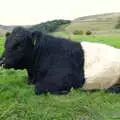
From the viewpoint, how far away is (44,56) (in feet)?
35.9

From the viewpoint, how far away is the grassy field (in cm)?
728

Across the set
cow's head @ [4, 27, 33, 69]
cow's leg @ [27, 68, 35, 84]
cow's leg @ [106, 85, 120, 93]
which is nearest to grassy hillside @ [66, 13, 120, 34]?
cow's leg @ [27, 68, 35, 84]

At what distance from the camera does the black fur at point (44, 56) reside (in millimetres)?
10609

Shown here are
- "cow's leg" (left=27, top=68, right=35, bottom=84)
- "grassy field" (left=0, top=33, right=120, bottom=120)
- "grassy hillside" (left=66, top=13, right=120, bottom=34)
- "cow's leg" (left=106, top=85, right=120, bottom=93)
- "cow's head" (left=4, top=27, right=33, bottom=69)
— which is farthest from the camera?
"grassy hillside" (left=66, top=13, right=120, bottom=34)

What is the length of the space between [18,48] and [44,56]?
2.04ft

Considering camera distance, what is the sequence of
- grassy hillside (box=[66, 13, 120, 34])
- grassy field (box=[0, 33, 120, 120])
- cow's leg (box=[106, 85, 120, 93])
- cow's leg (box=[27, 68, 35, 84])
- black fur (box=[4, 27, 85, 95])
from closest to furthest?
grassy field (box=[0, 33, 120, 120]) < cow's leg (box=[106, 85, 120, 93]) < black fur (box=[4, 27, 85, 95]) < cow's leg (box=[27, 68, 35, 84]) < grassy hillside (box=[66, 13, 120, 34])

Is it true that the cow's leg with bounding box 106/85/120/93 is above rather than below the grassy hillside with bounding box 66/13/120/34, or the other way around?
above

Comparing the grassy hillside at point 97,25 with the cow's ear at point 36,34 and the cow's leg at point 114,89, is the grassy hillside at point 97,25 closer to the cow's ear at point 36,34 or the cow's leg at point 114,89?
the cow's ear at point 36,34

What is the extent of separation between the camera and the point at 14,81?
1163 cm

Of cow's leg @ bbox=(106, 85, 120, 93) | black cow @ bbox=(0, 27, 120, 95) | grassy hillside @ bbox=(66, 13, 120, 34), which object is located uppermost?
black cow @ bbox=(0, 27, 120, 95)

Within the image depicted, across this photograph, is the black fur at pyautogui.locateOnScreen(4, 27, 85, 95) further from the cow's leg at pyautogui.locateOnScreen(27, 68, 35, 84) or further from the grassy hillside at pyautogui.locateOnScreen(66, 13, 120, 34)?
the grassy hillside at pyautogui.locateOnScreen(66, 13, 120, 34)

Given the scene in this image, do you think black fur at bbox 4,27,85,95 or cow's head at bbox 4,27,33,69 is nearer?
black fur at bbox 4,27,85,95

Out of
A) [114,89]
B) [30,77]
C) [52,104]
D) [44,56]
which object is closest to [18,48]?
[44,56]

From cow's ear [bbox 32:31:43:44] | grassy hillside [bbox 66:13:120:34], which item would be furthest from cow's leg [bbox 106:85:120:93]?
grassy hillside [bbox 66:13:120:34]
